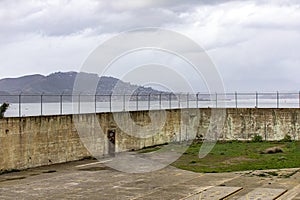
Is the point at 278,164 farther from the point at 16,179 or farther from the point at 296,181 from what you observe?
the point at 16,179

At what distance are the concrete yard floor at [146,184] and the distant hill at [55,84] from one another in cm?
672

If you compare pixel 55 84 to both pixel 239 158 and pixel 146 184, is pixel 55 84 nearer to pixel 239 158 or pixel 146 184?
pixel 239 158

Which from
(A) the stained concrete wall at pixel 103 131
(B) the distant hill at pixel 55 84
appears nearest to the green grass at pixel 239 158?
(A) the stained concrete wall at pixel 103 131

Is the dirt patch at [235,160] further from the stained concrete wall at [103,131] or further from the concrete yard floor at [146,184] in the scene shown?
the stained concrete wall at [103,131]

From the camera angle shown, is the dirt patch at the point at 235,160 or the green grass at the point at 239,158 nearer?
the green grass at the point at 239,158

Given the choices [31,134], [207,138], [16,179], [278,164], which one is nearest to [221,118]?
[207,138]

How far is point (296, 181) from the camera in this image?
21.4 metres

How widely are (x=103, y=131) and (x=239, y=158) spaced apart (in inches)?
329

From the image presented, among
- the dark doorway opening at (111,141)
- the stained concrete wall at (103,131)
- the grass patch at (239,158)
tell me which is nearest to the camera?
the stained concrete wall at (103,131)

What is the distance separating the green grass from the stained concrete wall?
6.69ft

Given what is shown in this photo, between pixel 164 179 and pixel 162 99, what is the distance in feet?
61.8

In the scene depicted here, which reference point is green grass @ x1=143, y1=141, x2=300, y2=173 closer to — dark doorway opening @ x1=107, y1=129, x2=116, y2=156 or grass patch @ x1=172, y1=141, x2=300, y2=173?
grass patch @ x1=172, y1=141, x2=300, y2=173

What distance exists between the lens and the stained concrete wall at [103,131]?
84.7ft

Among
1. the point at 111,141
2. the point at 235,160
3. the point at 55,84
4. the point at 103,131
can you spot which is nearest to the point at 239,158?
the point at 235,160
